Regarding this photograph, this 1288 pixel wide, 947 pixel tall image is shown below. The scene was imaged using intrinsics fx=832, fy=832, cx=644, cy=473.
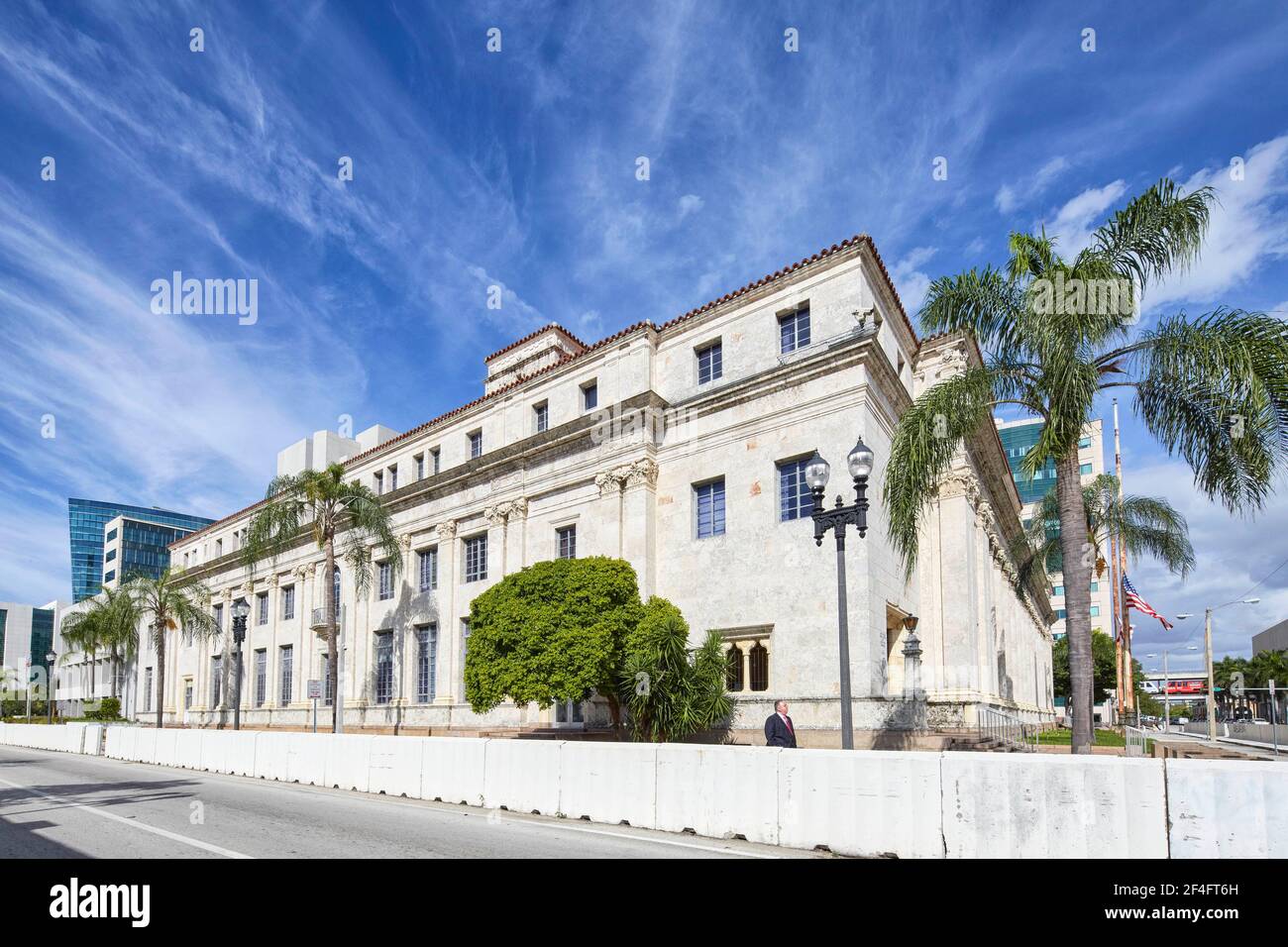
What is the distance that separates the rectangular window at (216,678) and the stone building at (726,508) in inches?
570

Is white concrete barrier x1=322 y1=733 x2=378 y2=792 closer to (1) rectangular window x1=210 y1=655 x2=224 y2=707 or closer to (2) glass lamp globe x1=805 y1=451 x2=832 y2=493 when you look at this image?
(2) glass lamp globe x1=805 y1=451 x2=832 y2=493

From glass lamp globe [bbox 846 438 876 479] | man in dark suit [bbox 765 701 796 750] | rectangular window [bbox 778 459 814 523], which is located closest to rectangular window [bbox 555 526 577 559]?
rectangular window [bbox 778 459 814 523]

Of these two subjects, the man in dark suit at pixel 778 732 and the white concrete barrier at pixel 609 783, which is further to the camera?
the man in dark suit at pixel 778 732

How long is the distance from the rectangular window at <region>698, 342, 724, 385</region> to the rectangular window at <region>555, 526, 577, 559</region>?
7063 millimetres

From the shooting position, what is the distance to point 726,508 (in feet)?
82.8

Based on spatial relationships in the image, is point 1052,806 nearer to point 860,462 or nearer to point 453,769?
point 860,462

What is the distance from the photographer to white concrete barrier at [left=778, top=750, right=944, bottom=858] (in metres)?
9.19

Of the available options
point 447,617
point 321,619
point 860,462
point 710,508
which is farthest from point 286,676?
point 860,462

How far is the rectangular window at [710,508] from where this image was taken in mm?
25672

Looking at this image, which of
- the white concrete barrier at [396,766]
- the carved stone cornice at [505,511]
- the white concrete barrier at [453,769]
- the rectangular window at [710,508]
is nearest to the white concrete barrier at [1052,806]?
the white concrete barrier at [453,769]

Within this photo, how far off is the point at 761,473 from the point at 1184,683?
175673 mm

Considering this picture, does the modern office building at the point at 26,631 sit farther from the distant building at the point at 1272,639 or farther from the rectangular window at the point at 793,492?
the distant building at the point at 1272,639
